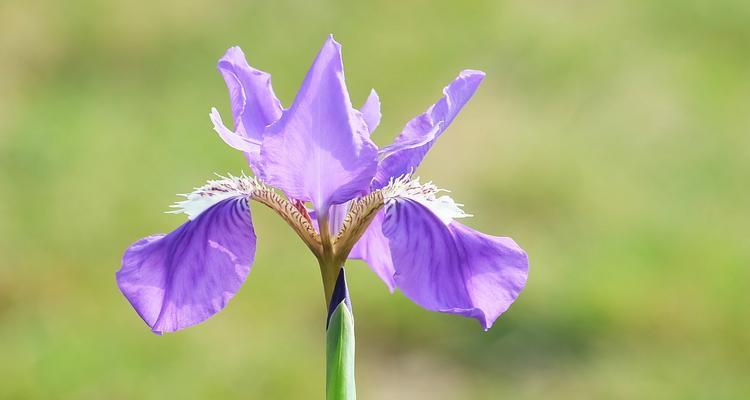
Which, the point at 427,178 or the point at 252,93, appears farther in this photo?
the point at 427,178

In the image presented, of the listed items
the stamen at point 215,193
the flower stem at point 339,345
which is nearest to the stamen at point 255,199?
the stamen at point 215,193

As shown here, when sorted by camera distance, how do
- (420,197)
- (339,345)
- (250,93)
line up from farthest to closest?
(250,93) < (420,197) < (339,345)

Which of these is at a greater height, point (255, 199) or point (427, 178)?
point (427, 178)

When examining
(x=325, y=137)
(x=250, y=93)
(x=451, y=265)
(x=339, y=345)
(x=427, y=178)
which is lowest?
(x=339, y=345)

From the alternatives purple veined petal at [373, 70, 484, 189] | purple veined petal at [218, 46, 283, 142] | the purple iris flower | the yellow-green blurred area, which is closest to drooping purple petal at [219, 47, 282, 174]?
purple veined petal at [218, 46, 283, 142]

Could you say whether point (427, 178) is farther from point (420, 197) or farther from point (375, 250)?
point (420, 197)

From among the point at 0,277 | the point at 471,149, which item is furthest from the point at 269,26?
the point at 0,277

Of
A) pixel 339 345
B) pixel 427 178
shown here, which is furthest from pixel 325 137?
pixel 427 178
